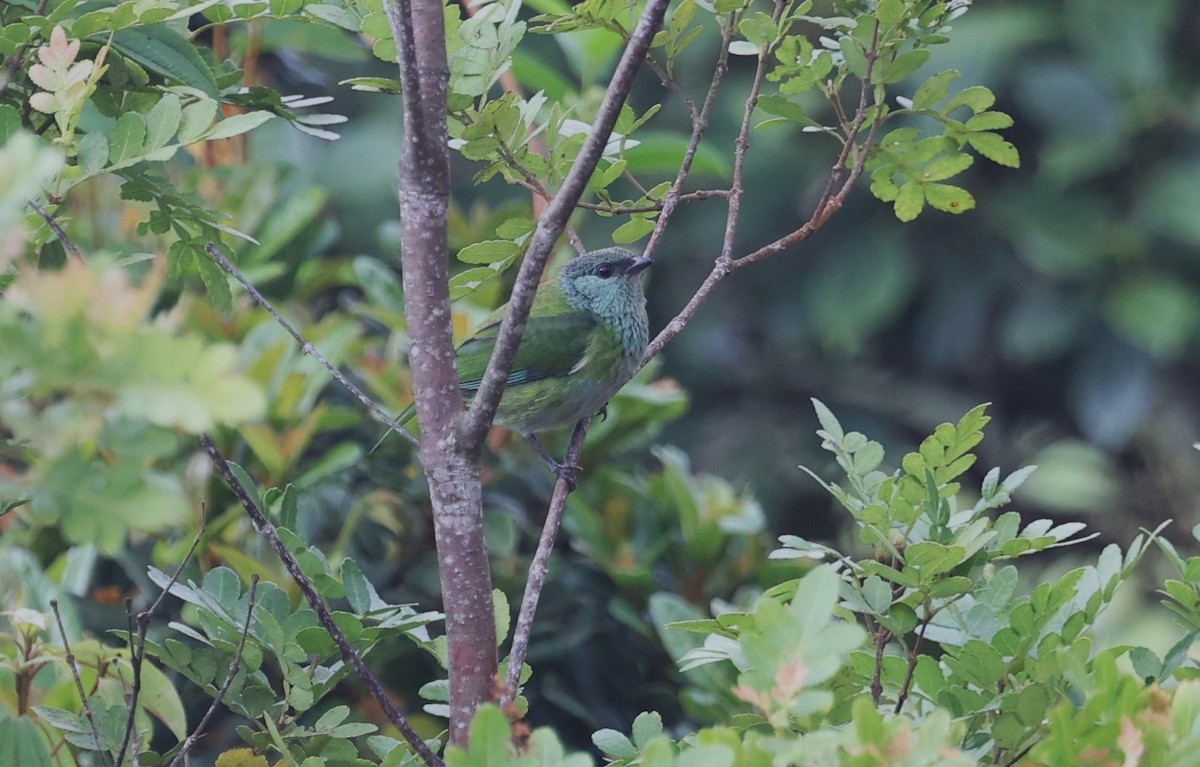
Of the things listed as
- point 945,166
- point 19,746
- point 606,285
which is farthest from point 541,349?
point 19,746

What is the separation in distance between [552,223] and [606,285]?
1.87m

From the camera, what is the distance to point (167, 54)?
1.67 metres

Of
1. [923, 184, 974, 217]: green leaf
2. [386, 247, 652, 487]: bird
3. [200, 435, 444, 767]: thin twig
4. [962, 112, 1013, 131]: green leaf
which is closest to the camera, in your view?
[200, 435, 444, 767]: thin twig

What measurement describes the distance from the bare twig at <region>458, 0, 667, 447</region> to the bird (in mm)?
1598

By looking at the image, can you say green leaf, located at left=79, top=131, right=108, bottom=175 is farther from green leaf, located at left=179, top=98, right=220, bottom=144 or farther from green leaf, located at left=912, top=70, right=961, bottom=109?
green leaf, located at left=912, top=70, right=961, bottom=109

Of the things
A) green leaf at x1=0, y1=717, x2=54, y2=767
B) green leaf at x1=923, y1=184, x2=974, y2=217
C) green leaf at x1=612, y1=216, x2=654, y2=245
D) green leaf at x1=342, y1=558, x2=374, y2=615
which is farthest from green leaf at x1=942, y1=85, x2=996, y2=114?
green leaf at x1=0, y1=717, x2=54, y2=767

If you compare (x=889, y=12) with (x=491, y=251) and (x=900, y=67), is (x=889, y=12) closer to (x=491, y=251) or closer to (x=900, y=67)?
(x=900, y=67)

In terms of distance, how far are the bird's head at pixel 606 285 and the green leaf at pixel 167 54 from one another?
1.60m

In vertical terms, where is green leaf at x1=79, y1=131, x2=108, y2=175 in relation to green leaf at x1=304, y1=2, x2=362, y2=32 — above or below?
below

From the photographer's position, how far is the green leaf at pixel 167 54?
166 cm

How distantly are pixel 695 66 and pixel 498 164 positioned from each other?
5021mm

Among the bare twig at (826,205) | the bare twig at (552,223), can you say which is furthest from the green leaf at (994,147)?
the bare twig at (552,223)

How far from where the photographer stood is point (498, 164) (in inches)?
68.4

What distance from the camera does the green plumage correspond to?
306cm
